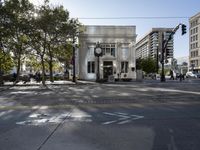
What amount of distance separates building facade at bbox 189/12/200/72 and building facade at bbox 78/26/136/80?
274 ft

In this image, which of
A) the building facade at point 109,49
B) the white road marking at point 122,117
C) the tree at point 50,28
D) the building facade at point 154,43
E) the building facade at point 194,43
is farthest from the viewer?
the building facade at point 194,43

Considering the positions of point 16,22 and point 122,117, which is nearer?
point 122,117

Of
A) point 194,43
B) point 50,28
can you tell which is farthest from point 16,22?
point 194,43

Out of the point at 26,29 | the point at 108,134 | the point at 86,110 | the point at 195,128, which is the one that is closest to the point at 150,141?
the point at 108,134

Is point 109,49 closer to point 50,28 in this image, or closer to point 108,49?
point 108,49

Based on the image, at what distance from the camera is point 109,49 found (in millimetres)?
58188

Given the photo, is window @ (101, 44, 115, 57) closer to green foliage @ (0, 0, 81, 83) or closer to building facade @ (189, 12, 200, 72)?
green foliage @ (0, 0, 81, 83)

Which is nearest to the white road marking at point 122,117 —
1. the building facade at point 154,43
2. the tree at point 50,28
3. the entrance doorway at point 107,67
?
the tree at point 50,28

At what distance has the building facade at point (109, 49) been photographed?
5797 cm

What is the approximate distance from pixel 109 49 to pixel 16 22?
66.4 feet

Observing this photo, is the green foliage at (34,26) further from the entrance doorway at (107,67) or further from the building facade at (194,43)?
the building facade at (194,43)

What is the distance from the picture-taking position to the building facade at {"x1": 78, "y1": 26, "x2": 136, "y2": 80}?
58.0 m

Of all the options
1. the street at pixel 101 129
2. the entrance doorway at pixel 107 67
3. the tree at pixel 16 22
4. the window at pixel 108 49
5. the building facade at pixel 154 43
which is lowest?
the street at pixel 101 129

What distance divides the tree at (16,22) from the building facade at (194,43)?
10062 cm
